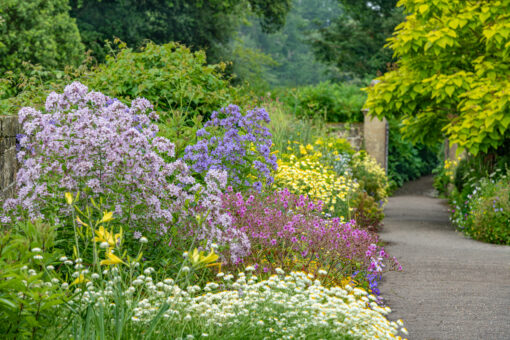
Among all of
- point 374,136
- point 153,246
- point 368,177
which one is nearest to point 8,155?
point 153,246

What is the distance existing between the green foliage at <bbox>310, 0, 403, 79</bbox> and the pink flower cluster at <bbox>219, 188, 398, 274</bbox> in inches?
724

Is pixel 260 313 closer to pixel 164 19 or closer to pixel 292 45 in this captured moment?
pixel 164 19

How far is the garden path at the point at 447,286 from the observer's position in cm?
439

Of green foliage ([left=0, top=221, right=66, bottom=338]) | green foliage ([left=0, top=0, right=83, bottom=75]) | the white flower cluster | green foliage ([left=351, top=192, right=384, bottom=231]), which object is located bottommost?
green foliage ([left=351, top=192, right=384, bottom=231])

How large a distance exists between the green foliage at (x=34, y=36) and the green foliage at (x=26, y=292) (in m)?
11.3

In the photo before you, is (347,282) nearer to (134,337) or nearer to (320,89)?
(134,337)

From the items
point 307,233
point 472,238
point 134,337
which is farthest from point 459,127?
point 134,337

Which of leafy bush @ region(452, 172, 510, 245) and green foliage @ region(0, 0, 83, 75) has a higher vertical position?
green foliage @ region(0, 0, 83, 75)

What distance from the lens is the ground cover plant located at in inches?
110

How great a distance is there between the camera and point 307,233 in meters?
4.69

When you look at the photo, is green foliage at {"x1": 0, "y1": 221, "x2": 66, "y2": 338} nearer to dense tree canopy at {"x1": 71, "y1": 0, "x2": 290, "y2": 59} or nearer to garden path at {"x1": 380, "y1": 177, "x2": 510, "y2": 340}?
garden path at {"x1": 380, "y1": 177, "x2": 510, "y2": 340}

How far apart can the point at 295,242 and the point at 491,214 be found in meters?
5.49

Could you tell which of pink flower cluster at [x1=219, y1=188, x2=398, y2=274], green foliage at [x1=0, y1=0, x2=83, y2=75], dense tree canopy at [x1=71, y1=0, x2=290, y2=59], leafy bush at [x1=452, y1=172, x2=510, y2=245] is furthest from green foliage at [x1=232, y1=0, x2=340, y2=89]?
pink flower cluster at [x1=219, y1=188, x2=398, y2=274]

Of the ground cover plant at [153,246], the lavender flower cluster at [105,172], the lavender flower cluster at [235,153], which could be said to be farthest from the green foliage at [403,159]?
the lavender flower cluster at [105,172]
